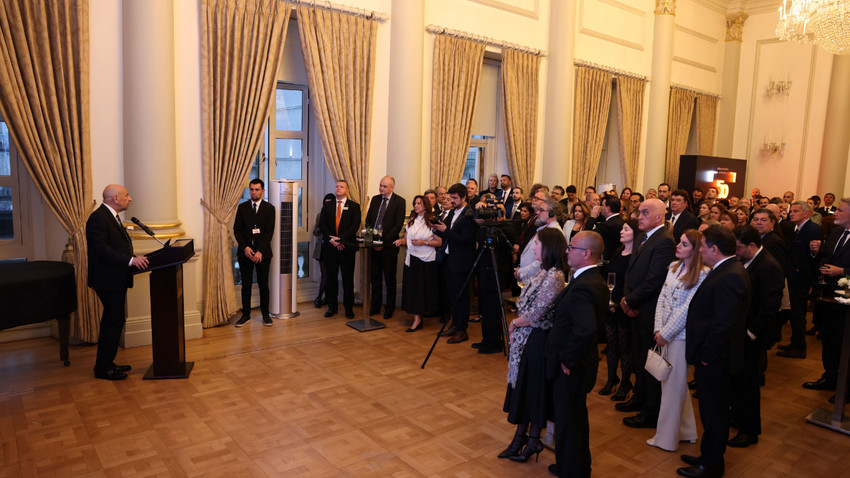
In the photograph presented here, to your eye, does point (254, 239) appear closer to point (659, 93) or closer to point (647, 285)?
point (647, 285)

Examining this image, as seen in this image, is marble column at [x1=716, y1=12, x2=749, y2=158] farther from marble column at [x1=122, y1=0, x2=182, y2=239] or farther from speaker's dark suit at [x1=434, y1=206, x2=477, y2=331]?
marble column at [x1=122, y1=0, x2=182, y2=239]

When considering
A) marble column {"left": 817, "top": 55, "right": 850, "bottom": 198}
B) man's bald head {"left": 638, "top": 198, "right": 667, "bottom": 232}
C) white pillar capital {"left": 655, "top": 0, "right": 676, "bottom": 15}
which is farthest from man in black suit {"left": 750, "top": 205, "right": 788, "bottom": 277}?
marble column {"left": 817, "top": 55, "right": 850, "bottom": 198}

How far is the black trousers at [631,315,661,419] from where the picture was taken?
4.06m

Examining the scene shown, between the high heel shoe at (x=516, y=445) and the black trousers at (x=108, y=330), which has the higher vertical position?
the black trousers at (x=108, y=330)

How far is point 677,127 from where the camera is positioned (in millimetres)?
11961

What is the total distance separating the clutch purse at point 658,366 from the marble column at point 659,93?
8.47 m

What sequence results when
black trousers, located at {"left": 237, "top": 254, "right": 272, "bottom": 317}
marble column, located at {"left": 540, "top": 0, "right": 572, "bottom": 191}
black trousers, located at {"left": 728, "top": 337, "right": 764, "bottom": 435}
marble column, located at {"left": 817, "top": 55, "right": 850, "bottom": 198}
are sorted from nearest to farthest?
black trousers, located at {"left": 728, "top": 337, "right": 764, "bottom": 435} < black trousers, located at {"left": 237, "top": 254, "right": 272, "bottom": 317} < marble column, located at {"left": 540, "top": 0, "right": 572, "bottom": 191} < marble column, located at {"left": 817, "top": 55, "right": 850, "bottom": 198}

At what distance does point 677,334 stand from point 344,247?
4049 mm

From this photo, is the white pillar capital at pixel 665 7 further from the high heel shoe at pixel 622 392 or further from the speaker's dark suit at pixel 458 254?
the high heel shoe at pixel 622 392

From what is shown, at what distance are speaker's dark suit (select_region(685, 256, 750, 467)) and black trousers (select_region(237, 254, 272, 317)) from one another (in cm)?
448

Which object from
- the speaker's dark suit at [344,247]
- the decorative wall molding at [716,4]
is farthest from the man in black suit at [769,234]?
the decorative wall molding at [716,4]

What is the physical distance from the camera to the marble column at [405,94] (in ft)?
23.8

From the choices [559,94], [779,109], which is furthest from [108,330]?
[779,109]

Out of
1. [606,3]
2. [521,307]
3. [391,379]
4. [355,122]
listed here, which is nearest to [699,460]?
[521,307]
